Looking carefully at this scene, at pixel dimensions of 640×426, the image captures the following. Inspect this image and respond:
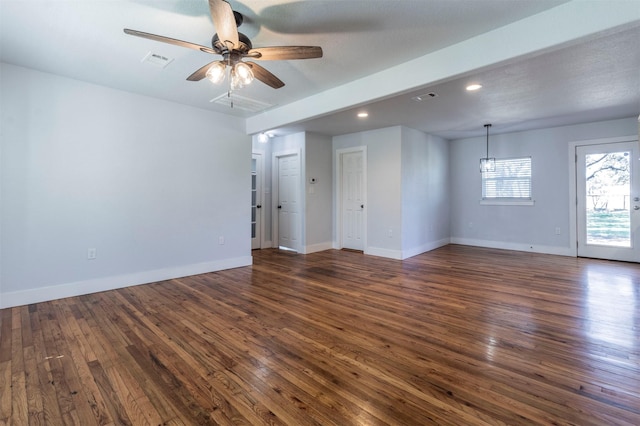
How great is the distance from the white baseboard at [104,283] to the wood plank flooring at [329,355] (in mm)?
163

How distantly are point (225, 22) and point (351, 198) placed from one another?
488 cm

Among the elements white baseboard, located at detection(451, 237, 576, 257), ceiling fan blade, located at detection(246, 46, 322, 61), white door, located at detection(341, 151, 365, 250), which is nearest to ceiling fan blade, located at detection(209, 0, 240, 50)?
ceiling fan blade, located at detection(246, 46, 322, 61)

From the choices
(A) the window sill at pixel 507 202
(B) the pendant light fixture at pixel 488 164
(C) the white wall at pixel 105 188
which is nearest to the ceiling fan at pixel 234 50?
(C) the white wall at pixel 105 188

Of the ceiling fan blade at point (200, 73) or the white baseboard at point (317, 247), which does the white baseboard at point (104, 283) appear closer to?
the white baseboard at point (317, 247)

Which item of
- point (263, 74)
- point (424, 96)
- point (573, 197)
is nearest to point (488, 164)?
point (573, 197)

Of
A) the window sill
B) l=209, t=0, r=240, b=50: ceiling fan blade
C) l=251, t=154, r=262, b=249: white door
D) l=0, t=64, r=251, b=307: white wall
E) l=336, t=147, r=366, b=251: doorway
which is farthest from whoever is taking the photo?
l=251, t=154, r=262, b=249: white door

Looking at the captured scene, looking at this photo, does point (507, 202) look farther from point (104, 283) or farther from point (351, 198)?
point (104, 283)

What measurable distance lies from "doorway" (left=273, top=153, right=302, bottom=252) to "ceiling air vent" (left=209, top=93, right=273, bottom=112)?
6.68 ft

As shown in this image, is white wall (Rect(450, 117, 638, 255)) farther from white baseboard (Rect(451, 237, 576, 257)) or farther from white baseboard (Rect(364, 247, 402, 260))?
white baseboard (Rect(364, 247, 402, 260))

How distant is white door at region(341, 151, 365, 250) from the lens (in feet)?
21.0

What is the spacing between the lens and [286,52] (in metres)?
2.24

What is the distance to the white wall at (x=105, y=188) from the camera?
3.29 metres

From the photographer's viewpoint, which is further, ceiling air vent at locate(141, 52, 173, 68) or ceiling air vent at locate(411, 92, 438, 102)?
ceiling air vent at locate(411, 92, 438, 102)

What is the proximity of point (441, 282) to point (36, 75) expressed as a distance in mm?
5487
